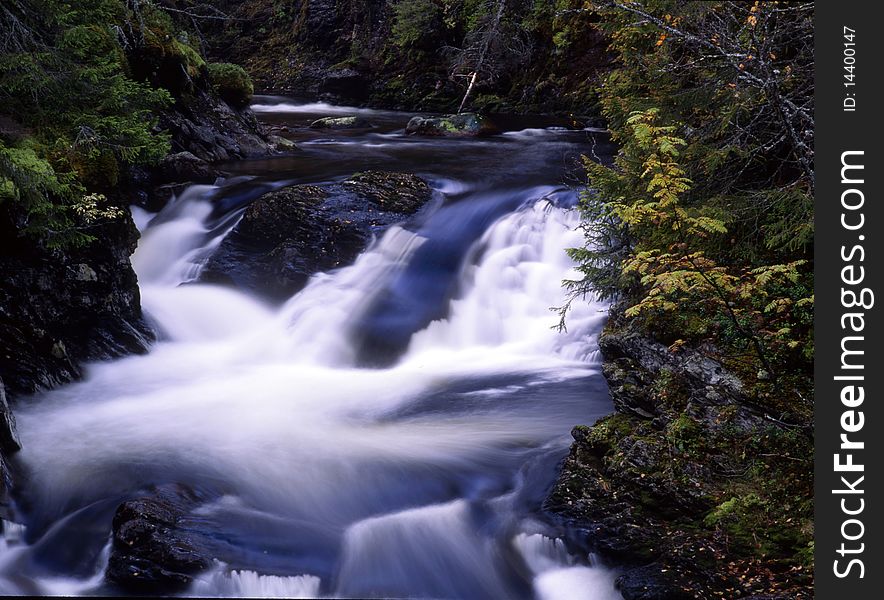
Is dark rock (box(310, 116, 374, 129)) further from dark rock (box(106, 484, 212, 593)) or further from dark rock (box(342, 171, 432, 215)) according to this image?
dark rock (box(106, 484, 212, 593))

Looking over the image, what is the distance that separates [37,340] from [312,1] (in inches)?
1042

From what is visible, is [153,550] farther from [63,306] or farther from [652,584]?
[63,306]

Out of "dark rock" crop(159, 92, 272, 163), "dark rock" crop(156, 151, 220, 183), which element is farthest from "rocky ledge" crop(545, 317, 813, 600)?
"dark rock" crop(159, 92, 272, 163)

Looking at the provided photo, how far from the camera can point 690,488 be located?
5113mm

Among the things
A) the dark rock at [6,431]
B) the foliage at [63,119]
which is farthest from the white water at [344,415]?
the foliage at [63,119]

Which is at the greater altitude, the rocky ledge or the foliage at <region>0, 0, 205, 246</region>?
the foliage at <region>0, 0, 205, 246</region>

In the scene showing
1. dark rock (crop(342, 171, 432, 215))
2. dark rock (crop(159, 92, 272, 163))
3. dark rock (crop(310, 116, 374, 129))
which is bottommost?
dark rock (crop(342, 171, 432, 215))

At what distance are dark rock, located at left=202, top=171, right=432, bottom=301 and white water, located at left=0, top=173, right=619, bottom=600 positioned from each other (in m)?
0.28

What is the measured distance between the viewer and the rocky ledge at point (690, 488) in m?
4.53

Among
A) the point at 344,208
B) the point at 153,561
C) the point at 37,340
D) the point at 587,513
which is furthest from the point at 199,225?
the point at 587,513

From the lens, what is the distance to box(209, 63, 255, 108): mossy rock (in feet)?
52.1

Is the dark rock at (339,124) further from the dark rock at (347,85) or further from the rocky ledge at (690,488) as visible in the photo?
the rocky ledge at (690,488)

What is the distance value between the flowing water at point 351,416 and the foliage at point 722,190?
5.09ft

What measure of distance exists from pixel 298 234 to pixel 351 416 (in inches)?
160
